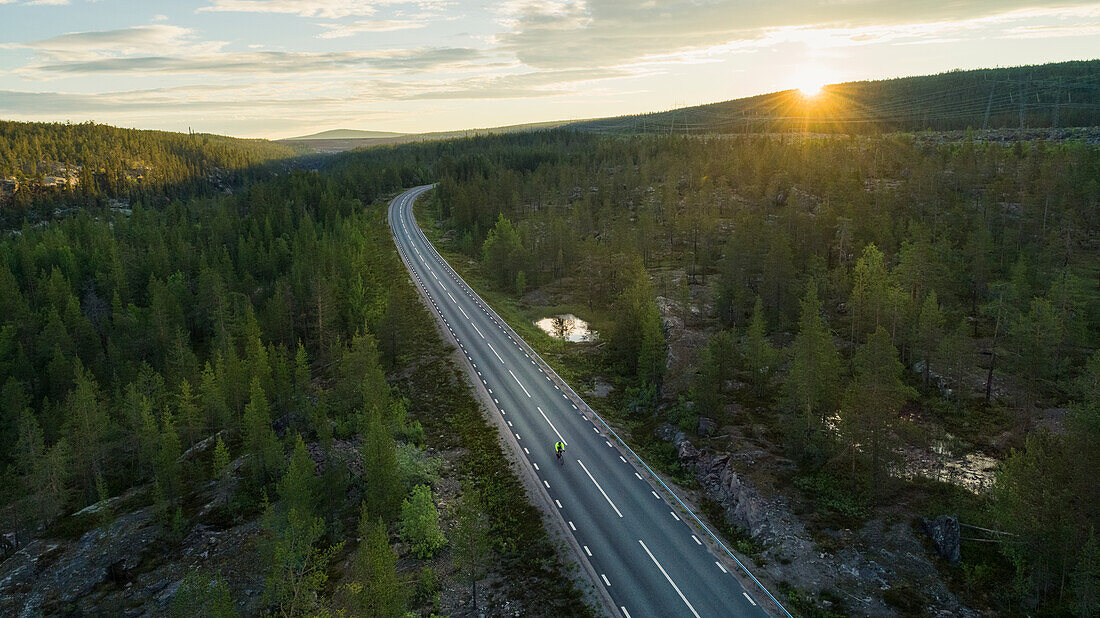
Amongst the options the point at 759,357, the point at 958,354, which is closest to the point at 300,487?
the point at 759,357

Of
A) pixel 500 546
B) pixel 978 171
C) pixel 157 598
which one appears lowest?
pixel 157 598

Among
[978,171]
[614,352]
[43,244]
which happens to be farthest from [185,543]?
[978,171]

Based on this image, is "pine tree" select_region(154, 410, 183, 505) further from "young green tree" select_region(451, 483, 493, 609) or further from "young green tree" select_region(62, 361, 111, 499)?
"young green tree" select_region(451, 483, 493, 609)

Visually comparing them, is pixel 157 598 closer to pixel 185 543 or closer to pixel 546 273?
pixel 185 543

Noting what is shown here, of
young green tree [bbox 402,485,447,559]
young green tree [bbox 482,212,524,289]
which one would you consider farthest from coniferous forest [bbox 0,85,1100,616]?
young green tree [bbox 482,212,524,289]

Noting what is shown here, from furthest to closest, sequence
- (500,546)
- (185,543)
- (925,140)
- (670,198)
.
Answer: (925,140) → (670,198) → (185,543) → (500,546)

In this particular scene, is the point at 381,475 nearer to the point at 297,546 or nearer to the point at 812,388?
the point at 297,546
